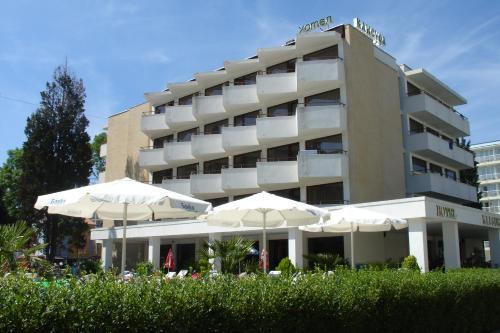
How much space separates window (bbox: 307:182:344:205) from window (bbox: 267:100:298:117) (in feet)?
17.0

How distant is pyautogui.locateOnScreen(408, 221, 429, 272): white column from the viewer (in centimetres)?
2110

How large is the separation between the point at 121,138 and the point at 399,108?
23.0 m

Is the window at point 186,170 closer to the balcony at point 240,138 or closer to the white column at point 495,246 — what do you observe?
the balcony at point 240,138

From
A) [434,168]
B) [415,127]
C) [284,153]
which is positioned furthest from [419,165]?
[284,153]

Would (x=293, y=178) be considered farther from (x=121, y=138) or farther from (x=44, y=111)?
(x=44, y=111)

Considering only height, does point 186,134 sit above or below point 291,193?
above

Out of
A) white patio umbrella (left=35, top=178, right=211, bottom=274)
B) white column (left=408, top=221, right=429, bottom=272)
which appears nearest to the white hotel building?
white column (left=408, top=221, right=429, bottom=272)

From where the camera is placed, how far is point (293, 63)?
32469 millimetres

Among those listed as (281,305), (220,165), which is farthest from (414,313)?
(220,165)

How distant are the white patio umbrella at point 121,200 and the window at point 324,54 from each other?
844 inches

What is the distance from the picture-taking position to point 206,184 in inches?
1356

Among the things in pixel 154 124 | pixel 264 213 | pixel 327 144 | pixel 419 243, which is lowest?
pixel 419 243

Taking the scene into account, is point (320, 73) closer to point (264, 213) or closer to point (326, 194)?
point (326, 194)

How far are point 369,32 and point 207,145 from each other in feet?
45.1
